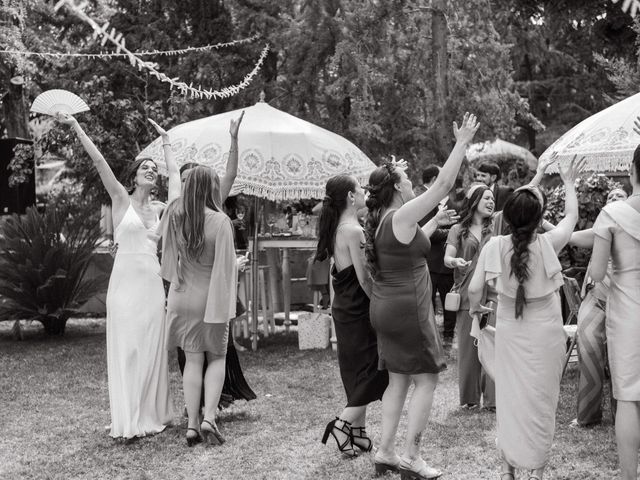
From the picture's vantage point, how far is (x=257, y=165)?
A: 8883mm

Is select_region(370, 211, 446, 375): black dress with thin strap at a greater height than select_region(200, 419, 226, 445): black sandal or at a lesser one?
greater

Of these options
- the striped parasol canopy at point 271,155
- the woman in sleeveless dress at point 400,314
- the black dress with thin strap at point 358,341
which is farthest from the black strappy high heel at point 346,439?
the striped parasol canopy at point 271,155

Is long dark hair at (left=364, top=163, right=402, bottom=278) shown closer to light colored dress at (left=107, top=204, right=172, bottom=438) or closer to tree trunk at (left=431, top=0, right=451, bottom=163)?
light colored dress at (left=107, top=204, right=172, bottom=438)

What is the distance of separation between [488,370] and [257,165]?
4.76 m

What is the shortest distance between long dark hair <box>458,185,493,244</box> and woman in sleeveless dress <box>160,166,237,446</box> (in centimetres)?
204

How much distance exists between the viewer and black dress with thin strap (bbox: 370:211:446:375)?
15.0 ft

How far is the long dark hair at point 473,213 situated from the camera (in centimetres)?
648

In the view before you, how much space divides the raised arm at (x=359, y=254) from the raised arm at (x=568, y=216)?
1.15m

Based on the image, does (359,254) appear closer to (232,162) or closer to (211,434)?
(232,162)

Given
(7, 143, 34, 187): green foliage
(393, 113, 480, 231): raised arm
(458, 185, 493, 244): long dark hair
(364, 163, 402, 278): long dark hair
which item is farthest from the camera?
(7, 143, 34, 187): green foliage

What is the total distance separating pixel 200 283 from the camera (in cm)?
546

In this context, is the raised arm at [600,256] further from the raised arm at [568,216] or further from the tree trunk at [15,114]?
the tree trunk at [15,114]

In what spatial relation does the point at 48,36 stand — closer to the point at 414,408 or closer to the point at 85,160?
the point at 85,160

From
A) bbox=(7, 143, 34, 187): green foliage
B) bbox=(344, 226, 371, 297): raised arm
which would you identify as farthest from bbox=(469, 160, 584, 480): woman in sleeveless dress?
bbox=(7, 143, 34, 187): green foliage
